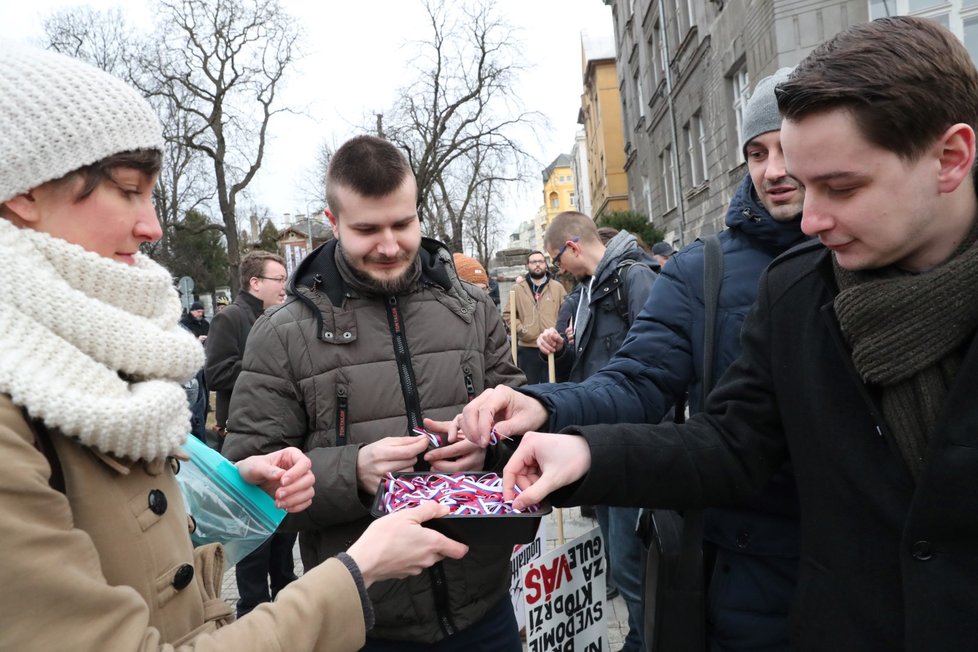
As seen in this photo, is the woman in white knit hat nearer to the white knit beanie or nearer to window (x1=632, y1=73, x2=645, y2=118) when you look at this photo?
the white knit beanie

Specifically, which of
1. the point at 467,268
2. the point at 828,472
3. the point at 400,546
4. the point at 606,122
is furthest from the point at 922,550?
the point at 606,122

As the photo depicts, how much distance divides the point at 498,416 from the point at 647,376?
0.53 metres

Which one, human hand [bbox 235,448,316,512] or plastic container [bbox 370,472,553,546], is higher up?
human hand [bbox 235,448,316,512]

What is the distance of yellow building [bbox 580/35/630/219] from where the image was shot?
1564 inches

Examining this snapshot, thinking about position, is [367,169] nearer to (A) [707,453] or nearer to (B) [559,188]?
(A) [707,453]

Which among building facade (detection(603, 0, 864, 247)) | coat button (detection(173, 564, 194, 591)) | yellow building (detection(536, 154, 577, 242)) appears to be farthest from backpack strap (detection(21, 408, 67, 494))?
yellow building (detection(536, 154, 577, 242))

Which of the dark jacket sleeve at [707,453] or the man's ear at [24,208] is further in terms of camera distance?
the dark jacket sleeve at [707,453]

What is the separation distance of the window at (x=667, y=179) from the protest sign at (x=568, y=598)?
19.7 m

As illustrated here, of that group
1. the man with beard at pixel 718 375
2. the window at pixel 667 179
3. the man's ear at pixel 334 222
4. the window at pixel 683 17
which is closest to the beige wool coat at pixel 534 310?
the man's ear at pixel 334 222

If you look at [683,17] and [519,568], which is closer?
[519,568]

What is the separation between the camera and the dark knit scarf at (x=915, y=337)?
4.60ft

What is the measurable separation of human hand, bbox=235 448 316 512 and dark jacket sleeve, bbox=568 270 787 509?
734mm

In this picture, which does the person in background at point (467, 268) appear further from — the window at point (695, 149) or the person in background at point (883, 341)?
the window at point (695, 149)

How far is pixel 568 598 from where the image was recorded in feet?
11.2
